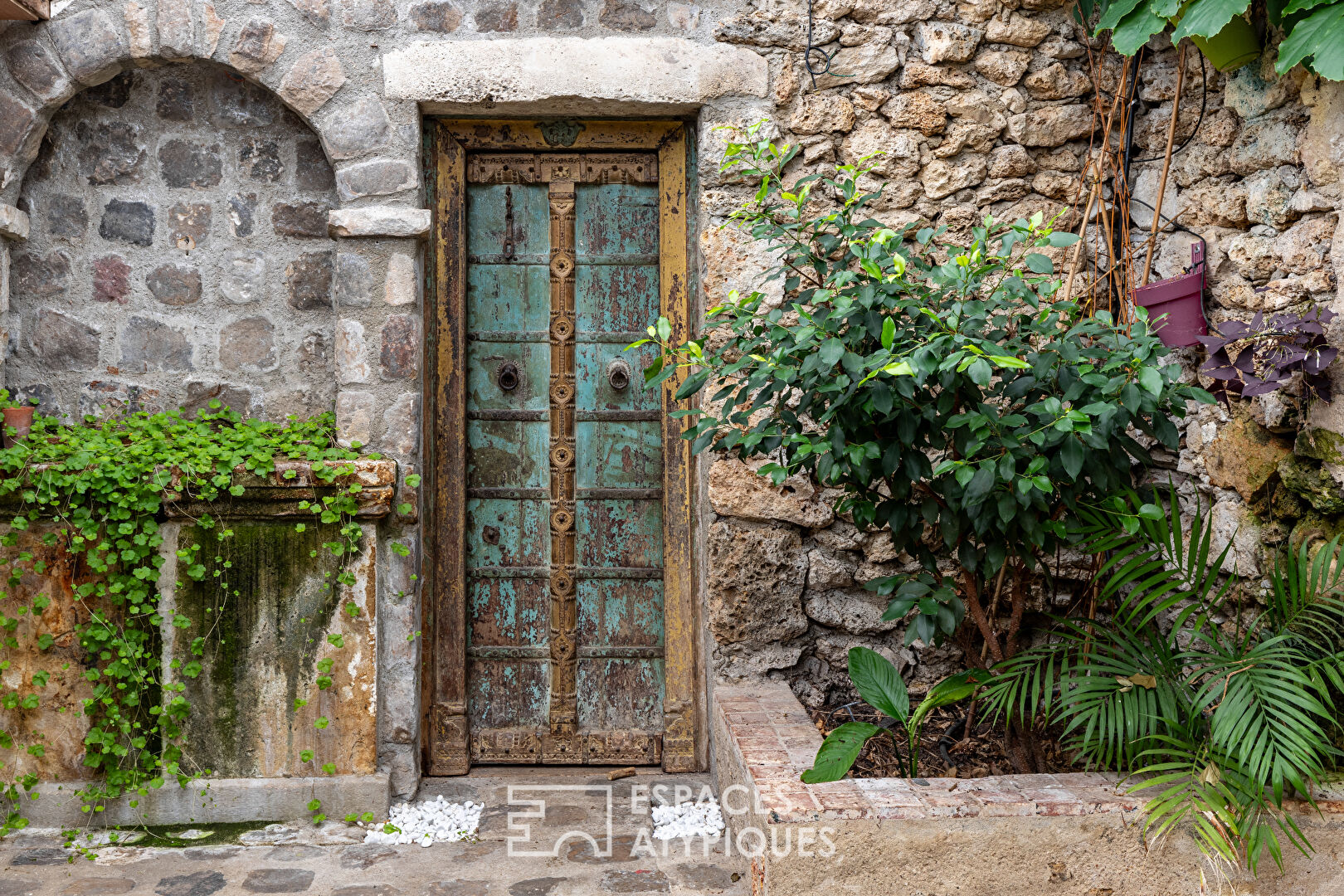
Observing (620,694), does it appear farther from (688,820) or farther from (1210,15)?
(1210,15)

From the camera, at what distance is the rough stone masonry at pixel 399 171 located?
288 cm

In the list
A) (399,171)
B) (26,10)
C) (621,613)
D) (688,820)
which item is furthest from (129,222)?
(688,820)

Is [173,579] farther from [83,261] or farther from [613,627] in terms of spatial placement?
[613,627]

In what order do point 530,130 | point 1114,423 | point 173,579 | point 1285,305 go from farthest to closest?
1. point 530,130
2. point 173,579
3. point 1285,305
4. point 1114,423

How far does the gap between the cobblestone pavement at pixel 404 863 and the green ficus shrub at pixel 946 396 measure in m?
0.92

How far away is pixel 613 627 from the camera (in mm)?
3174

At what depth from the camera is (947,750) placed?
2664 mm

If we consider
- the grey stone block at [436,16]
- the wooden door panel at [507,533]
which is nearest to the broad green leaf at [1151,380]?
the wooden door panel at [507,533]

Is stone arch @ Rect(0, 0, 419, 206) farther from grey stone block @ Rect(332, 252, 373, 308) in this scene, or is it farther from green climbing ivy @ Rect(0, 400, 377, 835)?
green climbing ivy @ Rect(0, 400, 377, 835)

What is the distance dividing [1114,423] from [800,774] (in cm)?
108

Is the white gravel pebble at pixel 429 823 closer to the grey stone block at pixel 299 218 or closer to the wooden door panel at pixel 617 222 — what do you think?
the wooden door panel at pixel 617 222

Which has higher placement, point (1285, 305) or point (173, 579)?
point (1285, 305)

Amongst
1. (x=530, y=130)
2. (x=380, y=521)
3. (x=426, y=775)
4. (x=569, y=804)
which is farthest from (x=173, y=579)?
(x=530, y=130)

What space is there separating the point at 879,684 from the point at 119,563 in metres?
2.14
